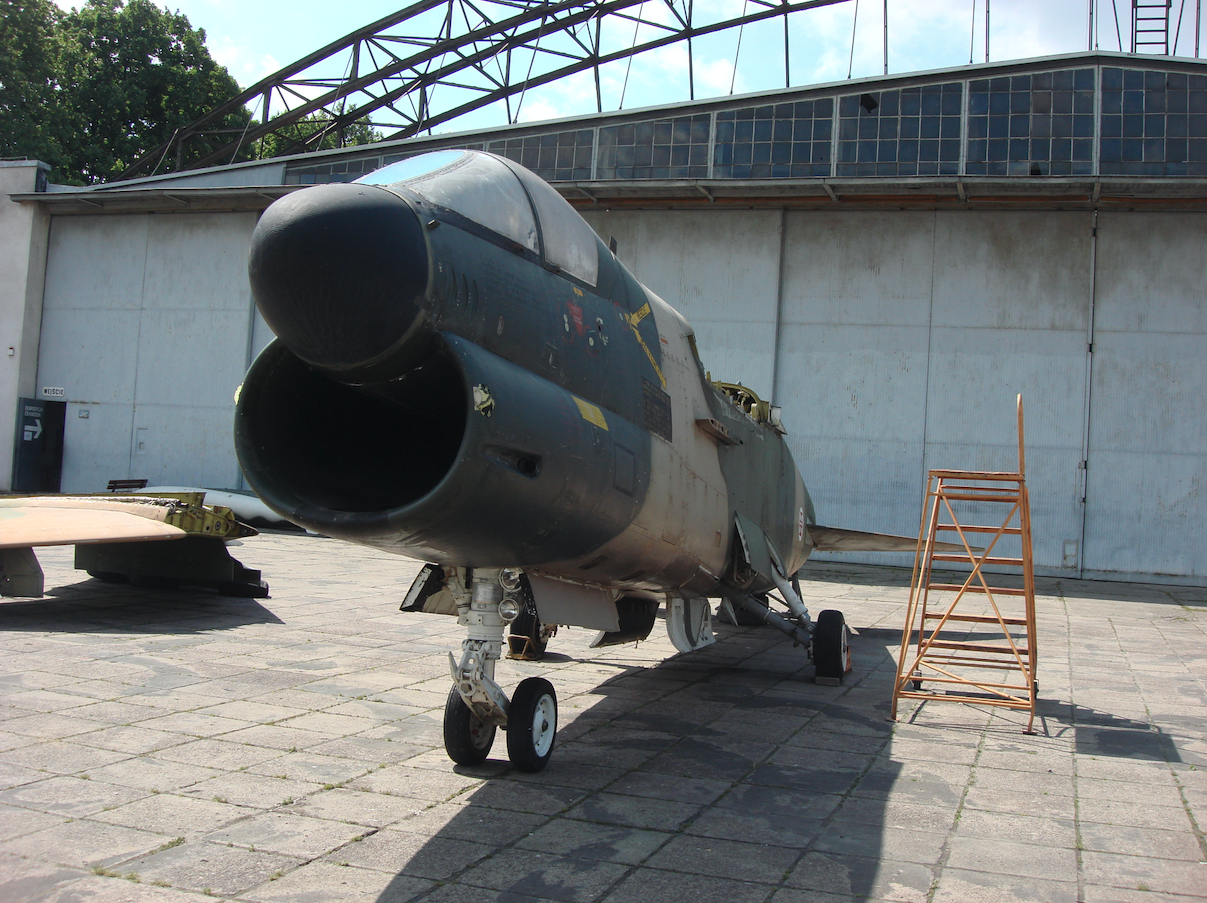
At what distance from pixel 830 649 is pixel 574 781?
13.8ft

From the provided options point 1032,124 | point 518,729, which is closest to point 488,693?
point 518,729

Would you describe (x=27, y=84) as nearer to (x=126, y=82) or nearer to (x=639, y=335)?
(x=126, y=82)

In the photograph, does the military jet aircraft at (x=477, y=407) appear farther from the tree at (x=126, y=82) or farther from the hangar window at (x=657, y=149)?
the tree at (x=126, y=82)

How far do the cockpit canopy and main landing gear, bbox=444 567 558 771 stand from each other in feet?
6.28

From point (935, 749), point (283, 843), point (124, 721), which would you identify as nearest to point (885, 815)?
point (935, 749)

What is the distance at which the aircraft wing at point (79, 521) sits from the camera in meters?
9.91

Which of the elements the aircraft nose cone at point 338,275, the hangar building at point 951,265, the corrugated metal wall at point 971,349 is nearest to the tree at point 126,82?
the hangar building at point 951,265

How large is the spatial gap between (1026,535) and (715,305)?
1534 cm

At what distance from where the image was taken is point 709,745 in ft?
22.3

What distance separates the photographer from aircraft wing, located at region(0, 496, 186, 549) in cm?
991

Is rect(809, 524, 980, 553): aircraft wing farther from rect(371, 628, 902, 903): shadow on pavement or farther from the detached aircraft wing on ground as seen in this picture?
the detached aircraft wing on ground

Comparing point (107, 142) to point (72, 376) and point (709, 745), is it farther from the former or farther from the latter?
point (709, 745)

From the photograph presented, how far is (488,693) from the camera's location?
18.1 ft

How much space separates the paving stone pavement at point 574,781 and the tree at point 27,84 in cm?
3397
